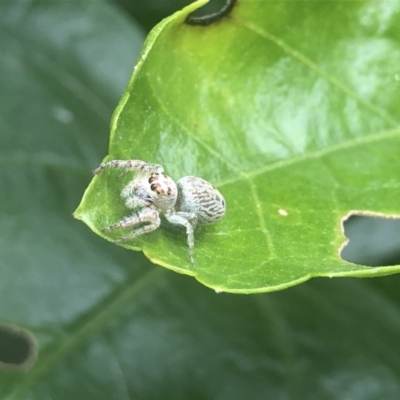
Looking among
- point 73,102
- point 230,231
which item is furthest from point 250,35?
point 73,102

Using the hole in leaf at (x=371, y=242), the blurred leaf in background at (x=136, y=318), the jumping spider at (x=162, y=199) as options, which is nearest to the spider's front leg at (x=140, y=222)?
the jumping spider at (x=162, y=199)

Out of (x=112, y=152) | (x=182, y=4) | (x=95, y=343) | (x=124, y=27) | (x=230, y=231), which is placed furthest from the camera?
(x=124, y=27)

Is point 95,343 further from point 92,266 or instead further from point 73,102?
point 73,102

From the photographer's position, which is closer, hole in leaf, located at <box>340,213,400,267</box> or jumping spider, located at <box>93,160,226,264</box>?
jumping spider, located at <box>93,160,226,264</box>

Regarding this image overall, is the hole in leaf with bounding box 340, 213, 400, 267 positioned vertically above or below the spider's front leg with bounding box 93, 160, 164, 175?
below

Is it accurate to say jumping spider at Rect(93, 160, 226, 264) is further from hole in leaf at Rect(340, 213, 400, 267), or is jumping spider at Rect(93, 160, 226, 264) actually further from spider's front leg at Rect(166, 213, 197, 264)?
hole in leaf at Rect(340, 213, 400, 267)

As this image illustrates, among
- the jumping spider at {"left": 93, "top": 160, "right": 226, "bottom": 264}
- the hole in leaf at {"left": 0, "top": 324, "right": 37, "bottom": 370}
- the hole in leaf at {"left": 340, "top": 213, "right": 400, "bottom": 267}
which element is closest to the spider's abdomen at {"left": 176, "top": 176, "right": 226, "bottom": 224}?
the jumping spider at {"left": 93, "top": 160, "right": 226, "bottom": 264}

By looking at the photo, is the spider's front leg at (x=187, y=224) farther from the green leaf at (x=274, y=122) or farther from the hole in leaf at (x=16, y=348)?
the hole in leaf at (x=16, y=348)
